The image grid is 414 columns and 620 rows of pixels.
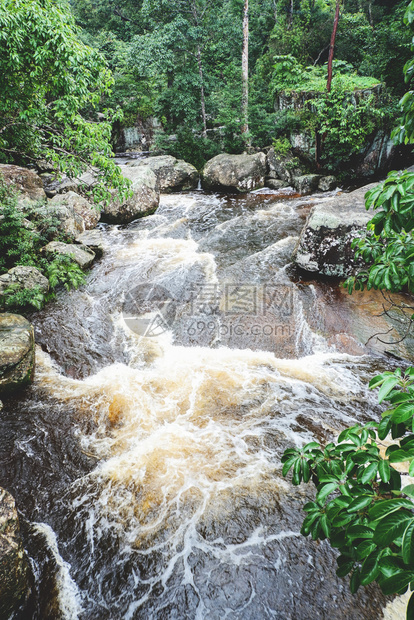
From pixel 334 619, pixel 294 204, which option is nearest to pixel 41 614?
pixel 334 619

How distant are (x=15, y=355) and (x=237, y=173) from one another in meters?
11.9

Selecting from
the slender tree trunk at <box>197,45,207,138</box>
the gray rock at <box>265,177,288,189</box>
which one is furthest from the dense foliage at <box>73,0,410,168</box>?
the gray rock at <box>265,177,288,189</box>

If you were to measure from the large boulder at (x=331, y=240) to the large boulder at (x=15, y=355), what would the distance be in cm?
578

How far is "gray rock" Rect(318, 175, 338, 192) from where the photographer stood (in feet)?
42.3

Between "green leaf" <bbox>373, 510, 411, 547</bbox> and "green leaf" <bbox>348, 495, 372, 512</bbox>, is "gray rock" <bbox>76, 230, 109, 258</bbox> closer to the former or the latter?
"green leaf" <bbox>348, 495, 372, 512</bbox>

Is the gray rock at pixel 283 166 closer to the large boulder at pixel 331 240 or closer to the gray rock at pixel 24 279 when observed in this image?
the large boulder at pixel 331 240

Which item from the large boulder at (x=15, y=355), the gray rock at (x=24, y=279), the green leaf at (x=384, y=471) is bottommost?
the large boulder at (x=15, y=355)

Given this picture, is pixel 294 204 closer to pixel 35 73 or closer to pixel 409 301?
pixel 409 301

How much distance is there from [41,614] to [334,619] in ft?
8.45

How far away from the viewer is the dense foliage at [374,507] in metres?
0.99

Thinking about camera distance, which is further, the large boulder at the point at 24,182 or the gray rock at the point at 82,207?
the gray rock at the point at 82,207

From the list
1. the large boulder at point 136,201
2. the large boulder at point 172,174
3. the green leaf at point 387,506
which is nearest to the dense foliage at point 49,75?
the large boulder at point 136,201

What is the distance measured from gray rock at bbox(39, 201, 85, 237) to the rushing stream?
6.64ft
